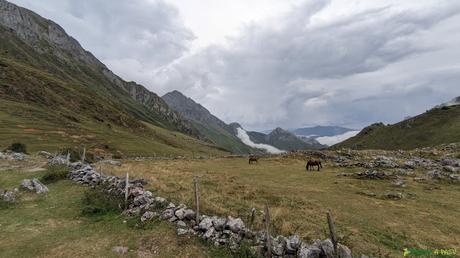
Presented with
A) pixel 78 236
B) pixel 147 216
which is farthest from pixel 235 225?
pixel 78 236

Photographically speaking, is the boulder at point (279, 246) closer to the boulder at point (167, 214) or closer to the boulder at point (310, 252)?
the boulder at point (310, 252)

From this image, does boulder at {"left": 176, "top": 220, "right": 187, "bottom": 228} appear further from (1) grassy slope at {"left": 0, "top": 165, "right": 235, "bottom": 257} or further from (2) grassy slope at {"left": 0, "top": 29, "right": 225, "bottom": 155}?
(2) grassy slope at {"left": 0, "top": 29, "right": 225, "bottom": 155}

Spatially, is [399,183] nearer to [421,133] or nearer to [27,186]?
[27,186]

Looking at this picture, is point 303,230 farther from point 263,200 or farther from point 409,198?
point 409,198

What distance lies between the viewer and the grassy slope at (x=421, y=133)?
449ft

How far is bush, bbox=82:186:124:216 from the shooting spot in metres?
24.0

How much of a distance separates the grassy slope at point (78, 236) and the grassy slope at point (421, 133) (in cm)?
13444

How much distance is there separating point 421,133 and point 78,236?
16733cm

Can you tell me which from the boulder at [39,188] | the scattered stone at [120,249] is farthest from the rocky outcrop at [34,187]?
the scattered stone at [120,249]

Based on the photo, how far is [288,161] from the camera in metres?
63.8

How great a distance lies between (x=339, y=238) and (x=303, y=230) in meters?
2.14

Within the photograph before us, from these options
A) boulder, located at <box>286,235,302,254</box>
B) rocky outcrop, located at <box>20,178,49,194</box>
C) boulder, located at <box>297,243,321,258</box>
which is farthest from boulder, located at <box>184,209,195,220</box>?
rocky outcrop, located at <box>20,178,49,194</box>

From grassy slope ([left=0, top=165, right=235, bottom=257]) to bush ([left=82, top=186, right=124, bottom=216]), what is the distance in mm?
625

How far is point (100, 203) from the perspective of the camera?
24.8 m
